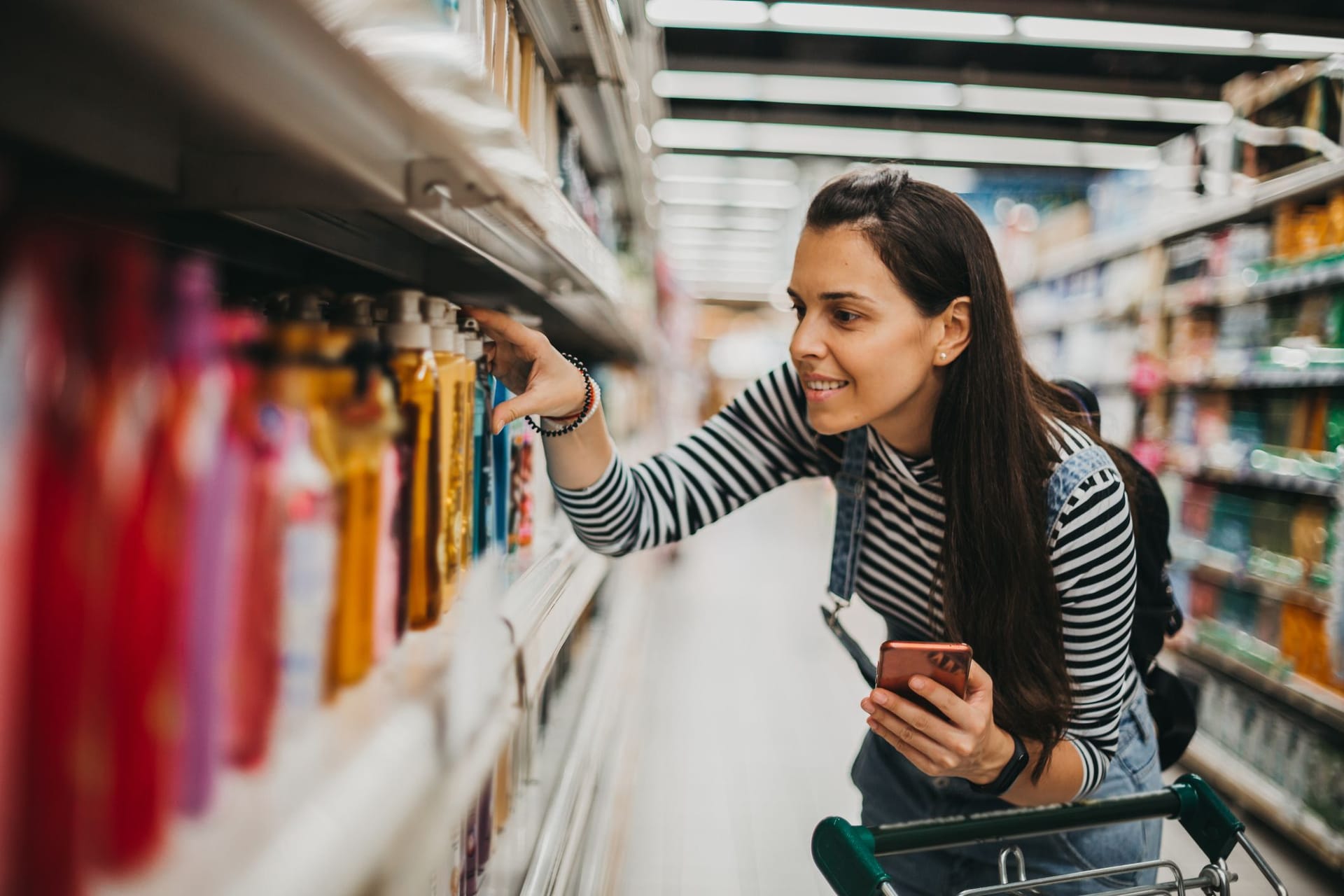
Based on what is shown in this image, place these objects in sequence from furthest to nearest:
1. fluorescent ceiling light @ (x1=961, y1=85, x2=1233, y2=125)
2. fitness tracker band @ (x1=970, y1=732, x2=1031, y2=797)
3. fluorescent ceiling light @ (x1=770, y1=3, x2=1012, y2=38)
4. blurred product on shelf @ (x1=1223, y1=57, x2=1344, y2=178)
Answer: fluorescent ceiling light @ (x1=961, y1=85, x2=1233, y2=125) < fluorescent ceiling light @ (x1=770, y1=3, x2=1012, y2=38) < blurred product on shelf @ (x1=1223, y1=57, x2=1344, y2=178) < fitness tracker band @ (x1=970, y1=732, x2=1031, y2=797)

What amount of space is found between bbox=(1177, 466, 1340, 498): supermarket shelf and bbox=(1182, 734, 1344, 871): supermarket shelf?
3.26 feet

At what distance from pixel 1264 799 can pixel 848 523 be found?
2381mm

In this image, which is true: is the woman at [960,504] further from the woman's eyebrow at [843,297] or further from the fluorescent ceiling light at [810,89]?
the fluorescent ceiling light at [810,89]

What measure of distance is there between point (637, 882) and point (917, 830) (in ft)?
4.95

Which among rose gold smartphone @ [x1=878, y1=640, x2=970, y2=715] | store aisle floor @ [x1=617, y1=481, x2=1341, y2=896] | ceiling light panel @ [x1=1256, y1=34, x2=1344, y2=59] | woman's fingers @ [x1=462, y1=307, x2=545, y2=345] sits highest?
ceiling light panel @ [x1=1256, y1=34, x2=1344, y2=59]

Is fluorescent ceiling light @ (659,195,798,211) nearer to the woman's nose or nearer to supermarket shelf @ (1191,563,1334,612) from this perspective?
supermarket shelf @ (1191,563,1334,612)

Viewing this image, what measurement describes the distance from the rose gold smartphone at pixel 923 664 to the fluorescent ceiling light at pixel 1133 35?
4695mm

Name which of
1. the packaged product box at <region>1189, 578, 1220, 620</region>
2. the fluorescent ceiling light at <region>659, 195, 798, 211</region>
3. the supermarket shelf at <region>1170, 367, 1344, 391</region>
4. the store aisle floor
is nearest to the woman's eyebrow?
the store aisle floor

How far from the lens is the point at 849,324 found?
4.13ft

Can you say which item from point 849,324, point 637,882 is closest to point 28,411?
point 849,324

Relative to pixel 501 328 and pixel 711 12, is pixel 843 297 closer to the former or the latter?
pixel 501 328

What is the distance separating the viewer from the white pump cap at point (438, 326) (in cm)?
92

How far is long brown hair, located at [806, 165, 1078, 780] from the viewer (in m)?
1.21

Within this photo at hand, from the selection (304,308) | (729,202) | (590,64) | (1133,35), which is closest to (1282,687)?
(590,64)
